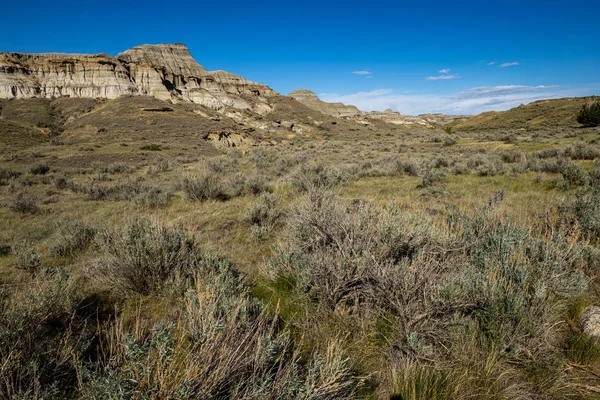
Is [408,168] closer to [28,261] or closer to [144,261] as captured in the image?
[144,261]

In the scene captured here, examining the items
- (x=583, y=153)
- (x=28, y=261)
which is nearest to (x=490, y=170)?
(x=583, y=153)

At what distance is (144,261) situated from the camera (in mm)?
3381

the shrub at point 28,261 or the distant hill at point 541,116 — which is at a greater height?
the distant hill at point 541,116

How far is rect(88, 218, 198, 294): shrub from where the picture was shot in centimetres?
331

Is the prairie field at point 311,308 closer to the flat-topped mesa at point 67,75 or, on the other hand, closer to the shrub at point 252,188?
the shrub at point 252,188

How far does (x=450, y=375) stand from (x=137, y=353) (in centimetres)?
217

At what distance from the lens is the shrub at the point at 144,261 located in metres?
3.31

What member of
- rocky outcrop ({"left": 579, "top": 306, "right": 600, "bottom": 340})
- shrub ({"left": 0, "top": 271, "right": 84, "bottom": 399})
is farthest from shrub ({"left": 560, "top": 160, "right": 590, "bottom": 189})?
shrub ({"left": 0, "top": 271, "right": 84, "bottom": 399})

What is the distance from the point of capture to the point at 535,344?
7.65 ft

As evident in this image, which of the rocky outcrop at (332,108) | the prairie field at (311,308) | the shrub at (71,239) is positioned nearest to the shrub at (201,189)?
the prairie field at (311,308)

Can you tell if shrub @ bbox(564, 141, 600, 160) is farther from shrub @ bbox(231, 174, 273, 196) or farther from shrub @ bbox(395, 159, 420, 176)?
shrub @ bbox(231, 174, 273, 196)

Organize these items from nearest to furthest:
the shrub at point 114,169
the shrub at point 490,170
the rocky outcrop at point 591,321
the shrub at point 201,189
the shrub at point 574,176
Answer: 1. the rocky outcrop at point 591,321
2. the shrub at point 574,176
3. the shrub at point 201,189
4. the shrub at point 490,170
5. the shrub at point 114,169

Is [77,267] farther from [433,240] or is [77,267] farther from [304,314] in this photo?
[433,240]

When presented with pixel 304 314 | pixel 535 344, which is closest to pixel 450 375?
pixel 535 344
